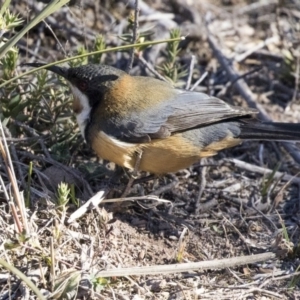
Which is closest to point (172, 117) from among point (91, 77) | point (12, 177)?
point (91, 77)

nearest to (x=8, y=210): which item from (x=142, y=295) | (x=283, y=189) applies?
(x=142, y=295)

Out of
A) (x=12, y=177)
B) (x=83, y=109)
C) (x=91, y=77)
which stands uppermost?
(x=91, y=77)

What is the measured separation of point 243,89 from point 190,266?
96.1 inches

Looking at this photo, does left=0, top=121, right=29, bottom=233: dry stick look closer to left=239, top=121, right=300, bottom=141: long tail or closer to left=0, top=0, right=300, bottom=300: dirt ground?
left=0, top=0, right=300, bottom=300: dirt ground

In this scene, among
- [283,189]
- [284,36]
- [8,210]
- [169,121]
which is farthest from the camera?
[284,36]

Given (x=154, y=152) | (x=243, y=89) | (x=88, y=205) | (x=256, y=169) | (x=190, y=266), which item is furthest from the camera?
(x=243, y=89)

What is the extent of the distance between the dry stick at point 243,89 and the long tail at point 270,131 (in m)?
0.58

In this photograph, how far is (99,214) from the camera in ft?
14.7

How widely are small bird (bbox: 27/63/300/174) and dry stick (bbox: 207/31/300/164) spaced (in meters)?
0.61

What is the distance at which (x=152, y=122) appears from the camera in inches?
187

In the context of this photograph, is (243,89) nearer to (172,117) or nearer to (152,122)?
(172,117)

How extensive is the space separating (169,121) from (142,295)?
1.33 m

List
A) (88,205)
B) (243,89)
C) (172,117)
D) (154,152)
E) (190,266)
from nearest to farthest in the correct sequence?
(190,266) → (88,205) → (154,152) → (172,117) → (243,89)

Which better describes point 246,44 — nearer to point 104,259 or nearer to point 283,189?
point 283,189
